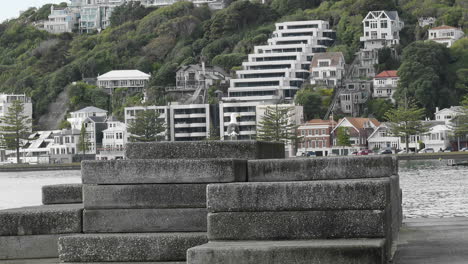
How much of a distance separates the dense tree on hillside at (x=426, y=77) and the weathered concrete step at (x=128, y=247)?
15056 centimetres

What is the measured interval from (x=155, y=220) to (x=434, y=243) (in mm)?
3492

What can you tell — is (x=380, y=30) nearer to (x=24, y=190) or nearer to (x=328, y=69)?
(x=328, y=69)

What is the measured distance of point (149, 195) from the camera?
13.3m

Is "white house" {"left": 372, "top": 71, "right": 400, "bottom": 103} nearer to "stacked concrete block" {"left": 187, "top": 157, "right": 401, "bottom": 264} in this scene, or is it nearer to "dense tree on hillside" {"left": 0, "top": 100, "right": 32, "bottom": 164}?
"dense tree on hillside" {"left": 0, "top": 100, "right": 32, "bottom": 164}

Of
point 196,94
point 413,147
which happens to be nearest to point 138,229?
point 413,147

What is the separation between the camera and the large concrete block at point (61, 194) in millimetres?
16250

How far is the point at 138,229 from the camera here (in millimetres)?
13430

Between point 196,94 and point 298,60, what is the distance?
18.3 m

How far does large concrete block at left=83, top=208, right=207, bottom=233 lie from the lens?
13.4m

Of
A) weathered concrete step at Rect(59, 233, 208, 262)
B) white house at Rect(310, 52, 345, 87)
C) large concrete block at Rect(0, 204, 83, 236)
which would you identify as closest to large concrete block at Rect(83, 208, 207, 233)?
weathered concrete step at Rect(59, 233, 208, 262)

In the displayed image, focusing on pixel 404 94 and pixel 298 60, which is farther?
pixel 298 60

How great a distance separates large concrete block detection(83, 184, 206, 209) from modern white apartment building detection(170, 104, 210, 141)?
533ft

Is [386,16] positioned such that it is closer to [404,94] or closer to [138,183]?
[404,94]

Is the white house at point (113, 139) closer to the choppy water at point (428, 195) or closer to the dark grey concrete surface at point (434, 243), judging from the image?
the choppy water at point (428, 195)
